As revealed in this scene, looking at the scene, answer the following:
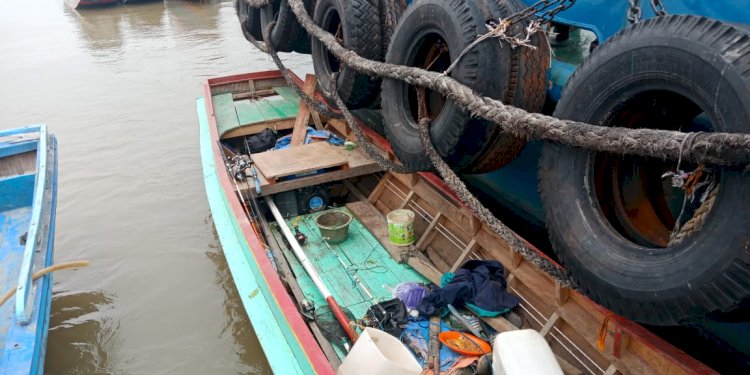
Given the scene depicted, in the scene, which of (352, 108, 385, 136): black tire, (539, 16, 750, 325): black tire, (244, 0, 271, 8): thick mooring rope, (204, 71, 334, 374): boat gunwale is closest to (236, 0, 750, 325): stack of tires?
(539, 16, 750, 325): black tire

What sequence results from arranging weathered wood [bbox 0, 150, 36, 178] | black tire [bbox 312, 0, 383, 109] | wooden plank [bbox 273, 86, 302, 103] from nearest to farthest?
black tire [bbox 312, 0, 383, 109], weathered wood [bbox 0, 150, 36, 178], wooden plank [bbox 273, 86, 302, 103]

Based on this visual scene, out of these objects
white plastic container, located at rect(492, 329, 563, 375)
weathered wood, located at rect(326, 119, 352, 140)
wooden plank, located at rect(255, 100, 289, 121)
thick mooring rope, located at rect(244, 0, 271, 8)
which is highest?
thick mooring rope, located at rect(244, 0, 271, 8)

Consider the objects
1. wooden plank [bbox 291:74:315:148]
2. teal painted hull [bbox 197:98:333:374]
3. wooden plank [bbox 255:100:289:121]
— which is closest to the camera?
teal painted hull [bbox 197:98:333:374]

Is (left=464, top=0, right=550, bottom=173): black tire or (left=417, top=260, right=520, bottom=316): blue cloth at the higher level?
(left=464, top=0, right=550, bottom=173): black tire

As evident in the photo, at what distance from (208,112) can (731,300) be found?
5.66m

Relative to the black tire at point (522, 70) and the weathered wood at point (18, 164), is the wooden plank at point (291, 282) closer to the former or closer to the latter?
the black tire at point (522, 70)

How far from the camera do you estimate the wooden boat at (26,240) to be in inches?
130

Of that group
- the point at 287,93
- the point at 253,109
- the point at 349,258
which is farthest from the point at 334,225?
the point at 287,93

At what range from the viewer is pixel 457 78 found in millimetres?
2957

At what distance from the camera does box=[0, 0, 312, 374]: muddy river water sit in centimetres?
445

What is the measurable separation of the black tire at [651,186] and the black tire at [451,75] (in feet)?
1.93

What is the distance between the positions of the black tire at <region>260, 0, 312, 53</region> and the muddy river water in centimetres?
235

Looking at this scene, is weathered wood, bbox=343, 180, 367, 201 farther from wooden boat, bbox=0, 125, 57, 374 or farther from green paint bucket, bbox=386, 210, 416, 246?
wooden boat, bbox=0, 125, 57, 374

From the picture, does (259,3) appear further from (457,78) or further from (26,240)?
(457,78)
